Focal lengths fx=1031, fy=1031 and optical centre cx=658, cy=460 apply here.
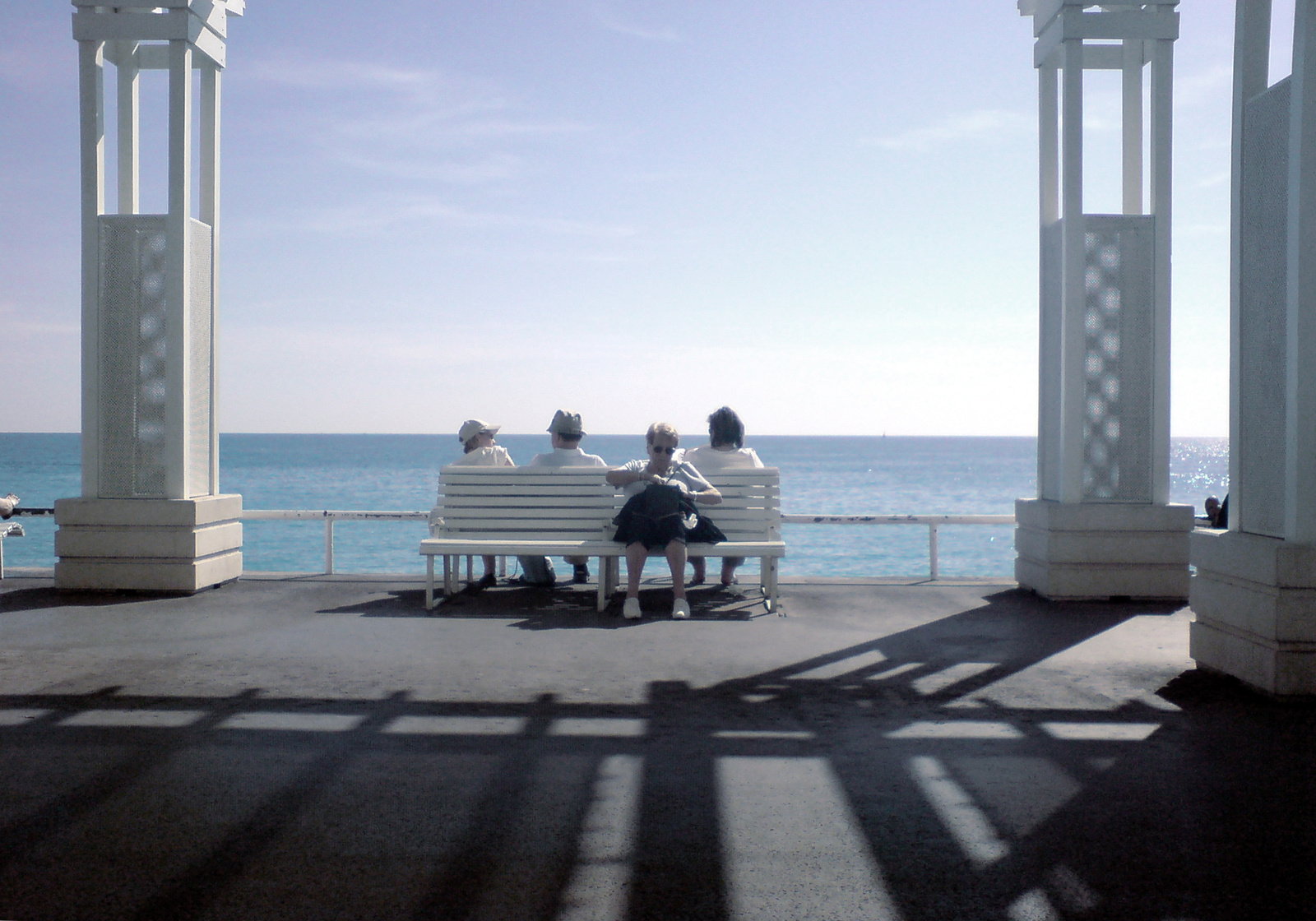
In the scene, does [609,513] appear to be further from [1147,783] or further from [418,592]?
[1147,783]

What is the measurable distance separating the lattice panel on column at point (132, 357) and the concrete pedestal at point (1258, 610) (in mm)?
6756

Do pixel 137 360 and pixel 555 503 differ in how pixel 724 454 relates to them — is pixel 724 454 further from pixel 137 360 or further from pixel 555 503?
pixel 137 360

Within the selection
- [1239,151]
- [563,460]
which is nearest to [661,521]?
[563,460]

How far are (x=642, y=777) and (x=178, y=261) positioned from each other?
5893mm

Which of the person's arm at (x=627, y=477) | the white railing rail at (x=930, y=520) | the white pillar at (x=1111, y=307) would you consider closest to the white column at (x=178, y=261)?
the person's arm at (x=627, y=477)

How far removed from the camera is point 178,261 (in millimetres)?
7461

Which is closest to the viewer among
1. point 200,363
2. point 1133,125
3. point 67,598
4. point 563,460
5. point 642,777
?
point 642,777

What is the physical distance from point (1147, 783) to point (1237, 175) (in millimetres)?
3124

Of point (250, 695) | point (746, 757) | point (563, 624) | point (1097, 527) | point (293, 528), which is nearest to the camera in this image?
point (746, 757)

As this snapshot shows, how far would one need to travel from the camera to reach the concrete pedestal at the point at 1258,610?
4.32 meters

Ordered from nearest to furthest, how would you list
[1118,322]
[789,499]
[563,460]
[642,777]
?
[642,777] < [1118,322] < [563,460] < [789,499]

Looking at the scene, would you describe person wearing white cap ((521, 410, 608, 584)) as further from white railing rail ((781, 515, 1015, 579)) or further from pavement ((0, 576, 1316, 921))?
pavement ((0, 576, 1316, 921))

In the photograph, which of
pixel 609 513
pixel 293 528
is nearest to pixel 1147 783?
pixel 609 513

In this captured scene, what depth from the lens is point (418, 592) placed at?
768 centimetres
